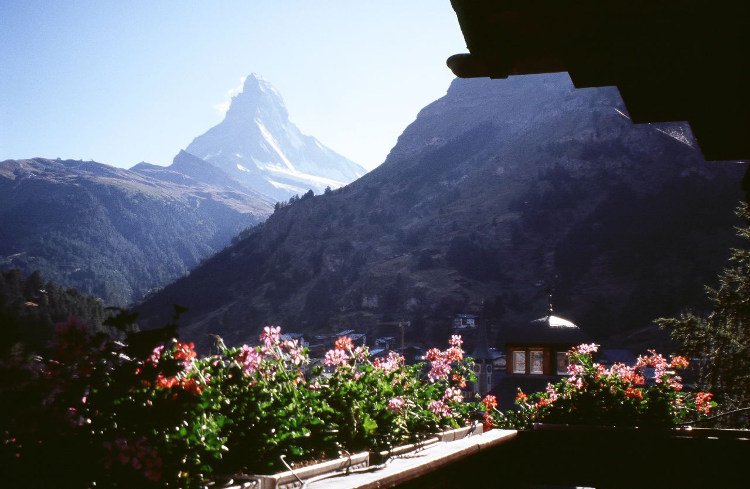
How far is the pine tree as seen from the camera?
20.3 meters

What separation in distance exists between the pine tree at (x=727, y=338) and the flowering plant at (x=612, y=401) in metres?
14.9

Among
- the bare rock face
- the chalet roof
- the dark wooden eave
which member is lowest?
the chalet roof

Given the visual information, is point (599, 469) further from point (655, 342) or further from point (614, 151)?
point (614, 151)

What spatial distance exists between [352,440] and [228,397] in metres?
0.85

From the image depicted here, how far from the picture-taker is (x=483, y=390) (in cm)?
7581

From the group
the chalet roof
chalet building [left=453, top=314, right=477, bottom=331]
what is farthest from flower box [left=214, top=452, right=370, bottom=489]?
chalet building [left=453, top=314, right=477, bottom=331]

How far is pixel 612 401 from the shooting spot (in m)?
6.43

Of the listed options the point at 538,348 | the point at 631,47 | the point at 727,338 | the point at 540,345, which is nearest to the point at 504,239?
the point at 727,338

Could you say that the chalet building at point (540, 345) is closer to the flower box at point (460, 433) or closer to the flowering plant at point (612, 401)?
the flowering plant at point (612, 401)

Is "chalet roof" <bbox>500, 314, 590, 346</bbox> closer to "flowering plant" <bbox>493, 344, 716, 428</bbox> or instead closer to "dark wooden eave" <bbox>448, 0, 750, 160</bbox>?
"flowering plant" <bbox>493, 344, 716, 428</bbox>

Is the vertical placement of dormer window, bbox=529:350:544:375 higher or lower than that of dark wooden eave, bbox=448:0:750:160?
lower

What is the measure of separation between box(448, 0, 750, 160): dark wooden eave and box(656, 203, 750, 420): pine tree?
19.3 m

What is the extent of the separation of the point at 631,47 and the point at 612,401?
5.12m

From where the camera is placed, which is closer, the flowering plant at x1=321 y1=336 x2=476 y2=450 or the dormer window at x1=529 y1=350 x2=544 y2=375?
the flowering plant at x1=321 y1=336 x2=476 y2=450
